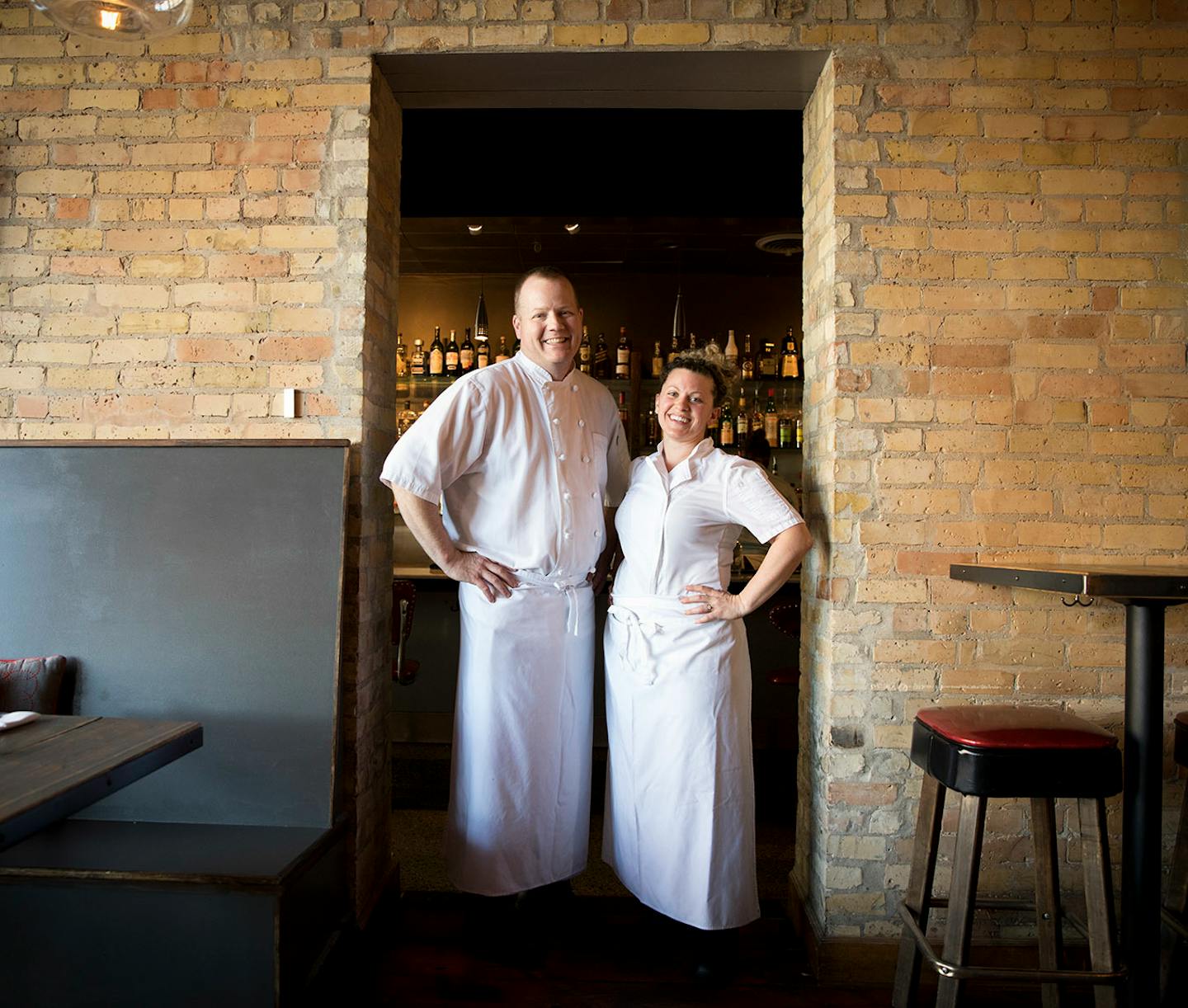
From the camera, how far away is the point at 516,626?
2.44m

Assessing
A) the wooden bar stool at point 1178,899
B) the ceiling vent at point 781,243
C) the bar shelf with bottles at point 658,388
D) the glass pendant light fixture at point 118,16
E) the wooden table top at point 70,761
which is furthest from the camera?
the bar shelf with bottles at point 658,388

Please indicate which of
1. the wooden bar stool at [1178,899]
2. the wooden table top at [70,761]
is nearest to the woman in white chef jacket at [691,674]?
the wooden bar stool at [1178,899]

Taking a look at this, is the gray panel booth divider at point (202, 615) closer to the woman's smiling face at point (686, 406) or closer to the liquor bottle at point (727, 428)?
the woman's smiling face at point (686, 406)

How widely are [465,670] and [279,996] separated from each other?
0.91 metres

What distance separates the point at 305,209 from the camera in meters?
2.47

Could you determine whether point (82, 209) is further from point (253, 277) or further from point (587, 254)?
point (587, 254)

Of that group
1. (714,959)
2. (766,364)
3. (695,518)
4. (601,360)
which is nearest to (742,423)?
(766,364)

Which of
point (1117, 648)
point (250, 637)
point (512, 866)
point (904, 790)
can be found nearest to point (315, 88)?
point (250, 637)

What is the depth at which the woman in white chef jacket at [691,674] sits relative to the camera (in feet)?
7.61

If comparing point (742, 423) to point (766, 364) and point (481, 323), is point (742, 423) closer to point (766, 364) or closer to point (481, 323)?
point (766, 364)

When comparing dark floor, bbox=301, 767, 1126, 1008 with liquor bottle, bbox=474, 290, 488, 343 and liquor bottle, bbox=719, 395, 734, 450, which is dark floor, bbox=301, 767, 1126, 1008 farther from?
liquor bottle, bbox=474, 290, 488, 343

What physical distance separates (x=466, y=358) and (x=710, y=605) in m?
3.57

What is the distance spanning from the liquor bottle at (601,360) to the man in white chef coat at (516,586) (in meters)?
2.91

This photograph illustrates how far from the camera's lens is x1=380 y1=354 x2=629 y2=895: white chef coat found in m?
2.44
